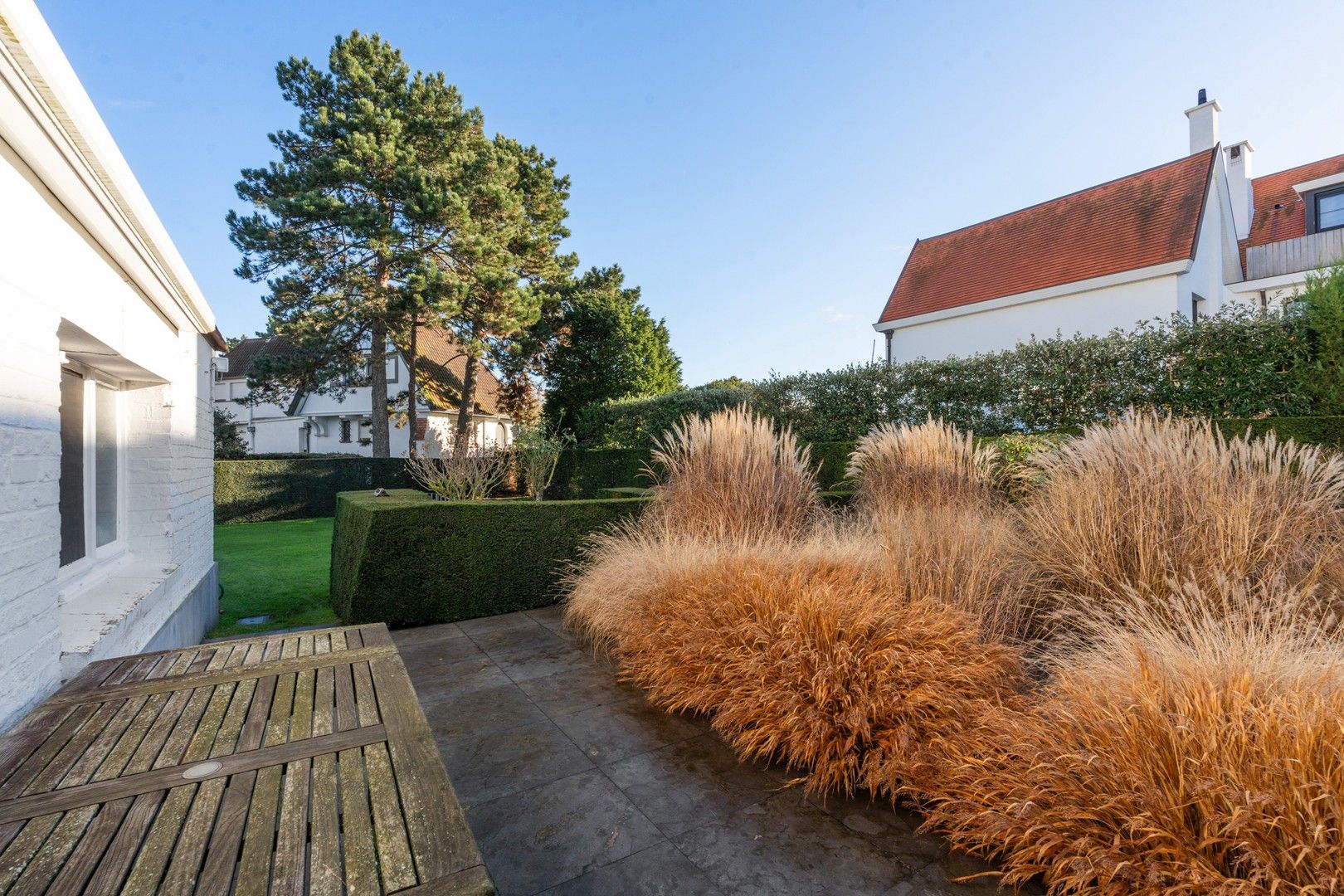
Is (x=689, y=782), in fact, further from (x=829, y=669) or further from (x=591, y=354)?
(x=591, y=354)

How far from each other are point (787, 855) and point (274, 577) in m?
6.42

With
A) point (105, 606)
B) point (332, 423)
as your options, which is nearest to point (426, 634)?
point (105, 606)

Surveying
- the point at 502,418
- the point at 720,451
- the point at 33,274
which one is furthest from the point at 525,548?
the point at 502,418

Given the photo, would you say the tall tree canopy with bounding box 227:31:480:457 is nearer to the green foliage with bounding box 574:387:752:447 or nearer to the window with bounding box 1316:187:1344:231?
the green foliage with bounding box 574:387:752:447

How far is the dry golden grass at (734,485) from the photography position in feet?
14.6

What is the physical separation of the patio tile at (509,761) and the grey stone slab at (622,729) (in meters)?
0.07

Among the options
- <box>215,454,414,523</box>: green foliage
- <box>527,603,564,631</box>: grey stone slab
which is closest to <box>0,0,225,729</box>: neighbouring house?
<box>527,603,564,631</box>: grey stone slab

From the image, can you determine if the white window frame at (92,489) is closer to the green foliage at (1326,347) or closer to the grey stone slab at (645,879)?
the grey stone slab at (645,879)

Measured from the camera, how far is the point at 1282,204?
41.8ft

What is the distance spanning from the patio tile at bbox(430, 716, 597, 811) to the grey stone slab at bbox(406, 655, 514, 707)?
568 mm

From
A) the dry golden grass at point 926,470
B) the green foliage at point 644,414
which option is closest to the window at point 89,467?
the dry golden grass at point 926,470

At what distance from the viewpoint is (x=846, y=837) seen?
6.20ft

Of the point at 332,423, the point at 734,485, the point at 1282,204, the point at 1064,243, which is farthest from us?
the point at 332,423

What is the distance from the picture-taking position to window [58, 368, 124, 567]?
266 cm
